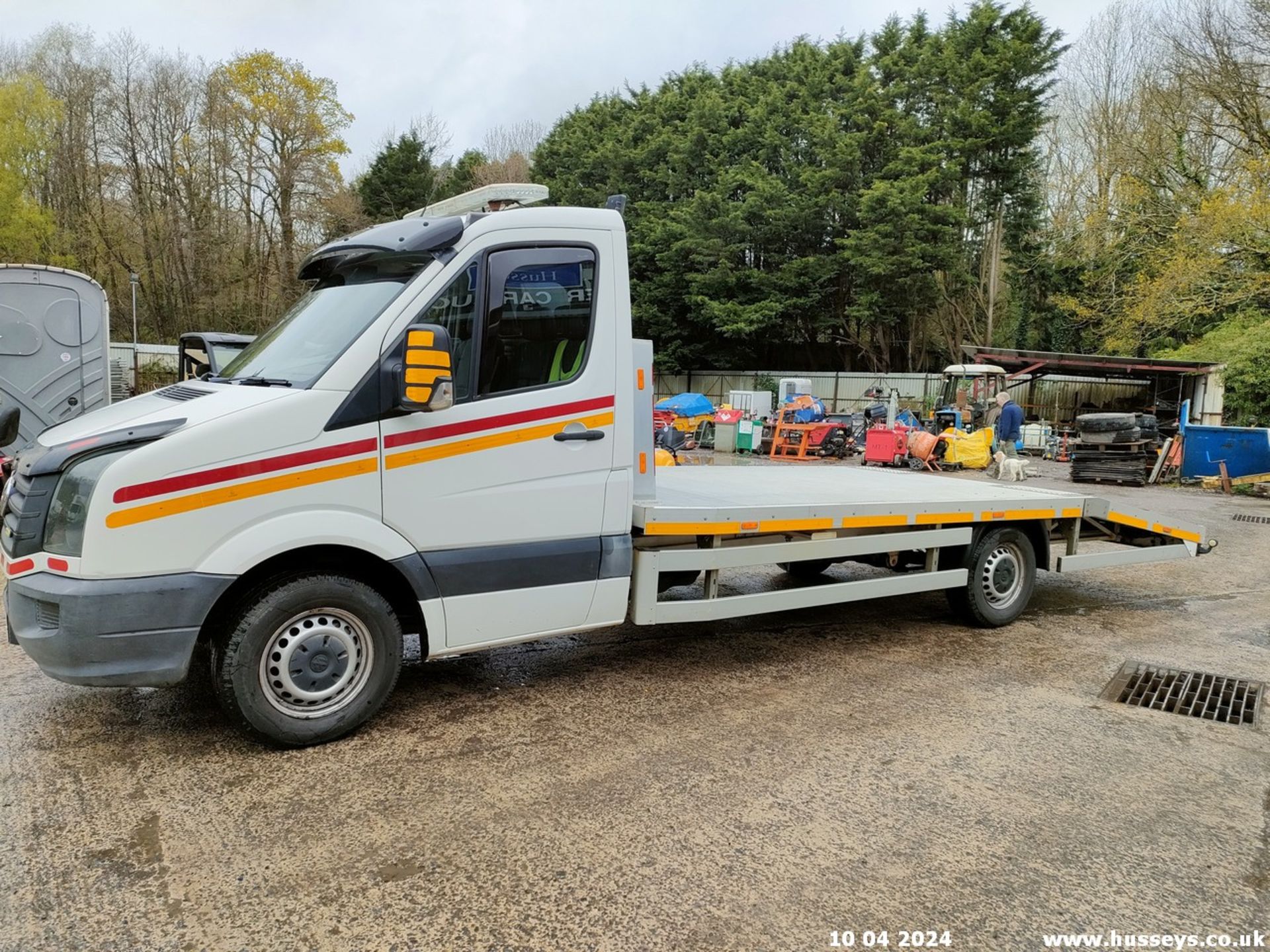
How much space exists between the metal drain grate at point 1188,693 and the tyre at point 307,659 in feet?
13.8

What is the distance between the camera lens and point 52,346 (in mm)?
10672

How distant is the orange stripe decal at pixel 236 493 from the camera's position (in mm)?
3367

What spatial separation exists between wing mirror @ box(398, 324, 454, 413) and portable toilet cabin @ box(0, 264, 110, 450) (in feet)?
28.8

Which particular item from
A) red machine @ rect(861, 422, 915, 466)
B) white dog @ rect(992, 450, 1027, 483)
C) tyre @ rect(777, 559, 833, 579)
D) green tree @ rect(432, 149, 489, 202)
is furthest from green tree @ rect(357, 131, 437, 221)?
tyre @ rect(777, 559, 833, 579)

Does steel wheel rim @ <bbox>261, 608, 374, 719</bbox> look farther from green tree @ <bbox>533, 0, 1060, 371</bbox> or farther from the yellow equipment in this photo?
green tree @ <bbox>533, 0, 1060, 371</bbox>

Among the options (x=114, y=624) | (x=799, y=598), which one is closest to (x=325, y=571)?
(x=114, y=624)

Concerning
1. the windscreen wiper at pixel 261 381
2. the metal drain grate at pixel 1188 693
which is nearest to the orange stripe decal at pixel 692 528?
the windscreen wiper at pixel 261 381

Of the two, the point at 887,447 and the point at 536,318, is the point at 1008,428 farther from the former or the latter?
the point at 536,318

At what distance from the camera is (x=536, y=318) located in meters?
4.24

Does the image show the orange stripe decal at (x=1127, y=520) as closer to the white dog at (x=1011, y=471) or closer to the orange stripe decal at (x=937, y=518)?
the orange stripe decal at (x=937, y=518)

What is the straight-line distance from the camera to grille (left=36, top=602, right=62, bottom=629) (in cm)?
338

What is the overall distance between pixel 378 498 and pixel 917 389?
31.0 m

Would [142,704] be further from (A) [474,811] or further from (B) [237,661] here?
(A) [474,811]

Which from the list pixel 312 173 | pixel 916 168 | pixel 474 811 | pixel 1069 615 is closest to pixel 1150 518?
pixel 1069 615
